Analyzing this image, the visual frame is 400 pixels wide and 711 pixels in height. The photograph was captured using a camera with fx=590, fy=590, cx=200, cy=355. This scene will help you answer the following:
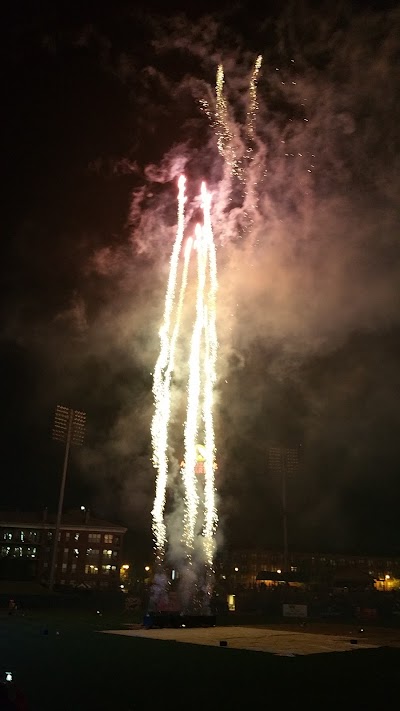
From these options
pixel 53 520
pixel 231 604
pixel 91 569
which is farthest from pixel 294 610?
pixel 53 520

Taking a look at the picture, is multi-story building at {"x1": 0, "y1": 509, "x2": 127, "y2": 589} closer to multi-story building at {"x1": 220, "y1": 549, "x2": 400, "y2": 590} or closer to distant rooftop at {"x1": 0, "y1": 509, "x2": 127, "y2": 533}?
distant rooftop at {"x1": 0, "y1": 509, "x2": 127, "y2": 533}

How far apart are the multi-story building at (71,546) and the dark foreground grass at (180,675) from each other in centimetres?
7184

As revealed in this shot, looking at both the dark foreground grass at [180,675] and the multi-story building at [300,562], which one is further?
the multi-story building at [300,562]

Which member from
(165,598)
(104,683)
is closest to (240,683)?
(104,683)

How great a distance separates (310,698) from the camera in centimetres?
1199

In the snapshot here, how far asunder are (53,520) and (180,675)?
86.4 meters

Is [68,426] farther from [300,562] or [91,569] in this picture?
[300,562]

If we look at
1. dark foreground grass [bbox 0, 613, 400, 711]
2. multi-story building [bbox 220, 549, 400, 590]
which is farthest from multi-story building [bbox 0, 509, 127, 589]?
dark foreground grass [bbox 0, 613, 400, 711]

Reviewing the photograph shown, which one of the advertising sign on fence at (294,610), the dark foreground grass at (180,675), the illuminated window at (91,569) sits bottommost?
the dark foreground grass at (180,675)

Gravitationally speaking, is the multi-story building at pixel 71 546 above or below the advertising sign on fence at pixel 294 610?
above

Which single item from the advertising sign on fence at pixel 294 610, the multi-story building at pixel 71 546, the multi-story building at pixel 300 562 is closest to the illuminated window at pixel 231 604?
the advertising sign on fence at pixel 294 610

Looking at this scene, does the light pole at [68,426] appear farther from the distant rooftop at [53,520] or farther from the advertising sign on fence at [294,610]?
the distant rooftop at [53,520]

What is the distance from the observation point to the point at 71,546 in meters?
91.6

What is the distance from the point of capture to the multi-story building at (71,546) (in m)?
90.0
